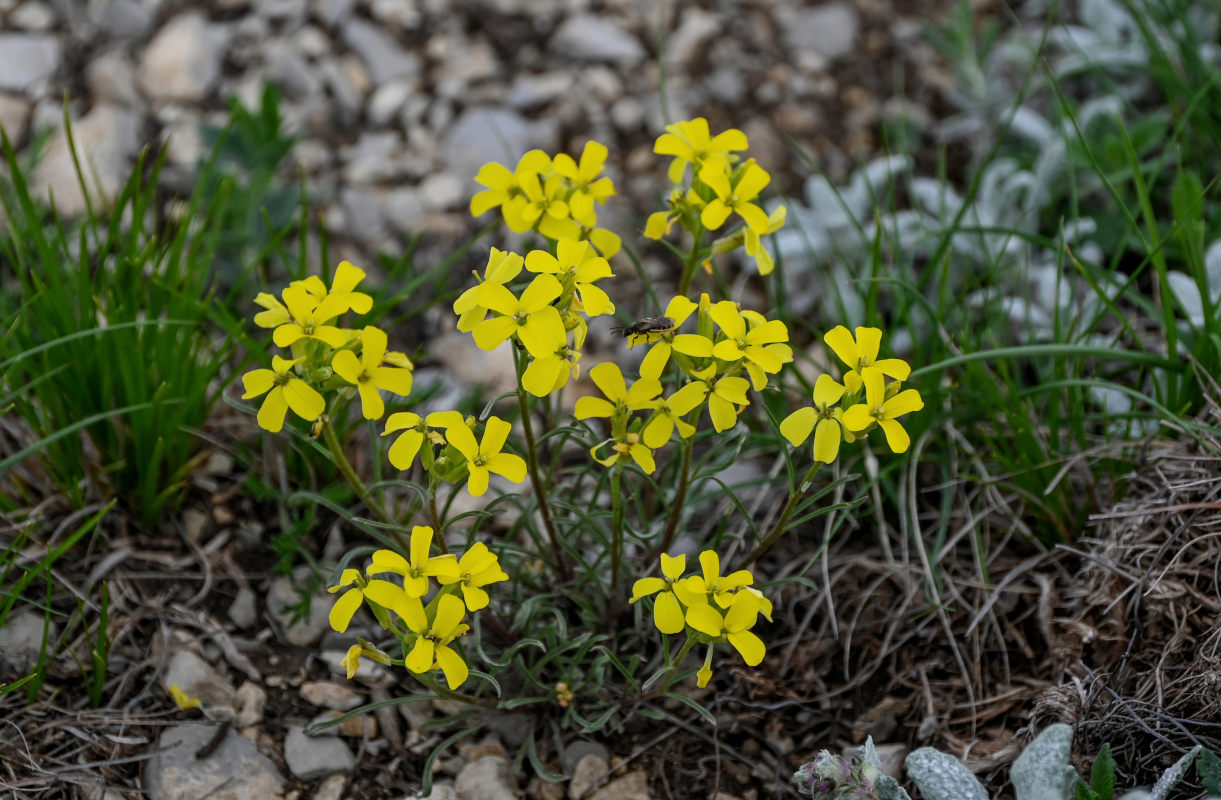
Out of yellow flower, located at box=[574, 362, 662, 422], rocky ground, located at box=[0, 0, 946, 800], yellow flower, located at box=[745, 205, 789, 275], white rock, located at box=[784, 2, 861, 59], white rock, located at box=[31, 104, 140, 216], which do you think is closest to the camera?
yellow flower, located at box=[574, 362, 662, 422]

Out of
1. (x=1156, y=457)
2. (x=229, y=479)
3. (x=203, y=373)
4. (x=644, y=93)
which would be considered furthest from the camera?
(x=644, y=93)

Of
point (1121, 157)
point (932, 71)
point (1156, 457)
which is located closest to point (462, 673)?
point (1156, 457)

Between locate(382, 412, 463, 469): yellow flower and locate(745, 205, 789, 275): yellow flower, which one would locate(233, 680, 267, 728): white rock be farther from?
locate(745, 205, 789, 275): yellow flower

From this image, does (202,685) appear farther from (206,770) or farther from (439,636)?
(439,636)

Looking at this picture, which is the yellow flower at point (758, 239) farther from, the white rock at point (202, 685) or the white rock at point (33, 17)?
the white rock at point (33, 17)

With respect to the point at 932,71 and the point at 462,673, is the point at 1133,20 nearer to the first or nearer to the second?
the point at 932,71

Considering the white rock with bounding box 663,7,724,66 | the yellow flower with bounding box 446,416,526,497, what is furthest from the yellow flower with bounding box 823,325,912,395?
the white rock with bounding box 663,7,724,66

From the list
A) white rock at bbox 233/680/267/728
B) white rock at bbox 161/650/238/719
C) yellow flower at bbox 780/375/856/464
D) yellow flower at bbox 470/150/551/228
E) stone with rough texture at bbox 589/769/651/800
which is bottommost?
stone with rough texture at bbox 589/769/651/800
